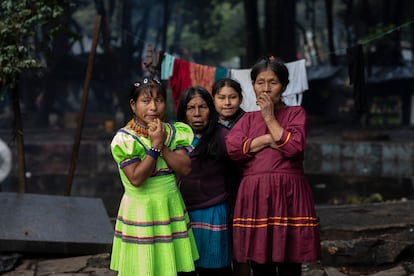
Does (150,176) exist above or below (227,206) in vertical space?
above

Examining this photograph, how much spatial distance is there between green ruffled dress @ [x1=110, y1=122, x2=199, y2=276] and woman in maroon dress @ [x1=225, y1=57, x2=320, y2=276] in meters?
0.30

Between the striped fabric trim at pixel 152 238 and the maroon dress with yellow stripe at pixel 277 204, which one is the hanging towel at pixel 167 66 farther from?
the striped fabric trim at pixel 152 238

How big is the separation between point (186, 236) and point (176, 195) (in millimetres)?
221

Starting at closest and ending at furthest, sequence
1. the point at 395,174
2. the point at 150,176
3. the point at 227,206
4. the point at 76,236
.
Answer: the point at 150,176 < the point at 227,206 < the point at 76,236 < the point at 395,174

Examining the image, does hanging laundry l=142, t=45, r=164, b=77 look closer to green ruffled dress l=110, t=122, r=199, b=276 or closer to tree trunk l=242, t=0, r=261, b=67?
green ruffled dress l=110, t=122, r=199, b=276

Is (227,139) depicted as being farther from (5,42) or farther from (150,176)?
(5,42)

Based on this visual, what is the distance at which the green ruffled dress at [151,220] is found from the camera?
3.00m

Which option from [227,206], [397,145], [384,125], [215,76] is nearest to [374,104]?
[384,125]

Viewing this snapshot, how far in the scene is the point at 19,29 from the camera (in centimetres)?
685

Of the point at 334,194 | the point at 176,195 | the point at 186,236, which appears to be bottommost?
the point at 334,194

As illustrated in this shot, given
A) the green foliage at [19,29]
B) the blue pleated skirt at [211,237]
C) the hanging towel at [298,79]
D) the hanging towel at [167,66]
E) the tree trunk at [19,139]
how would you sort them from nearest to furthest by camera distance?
the blue pleated skirt at [211,237]
the green foliage at [19,29]
the tree trunk at [19,139]
the hanging towel at [167,66]
the hanging towel at [298,79]

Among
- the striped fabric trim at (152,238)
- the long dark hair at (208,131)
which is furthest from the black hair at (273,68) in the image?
the striped fabric trim at (152,238)

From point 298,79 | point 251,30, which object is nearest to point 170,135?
point 298,79

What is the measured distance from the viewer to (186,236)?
3.12 m
